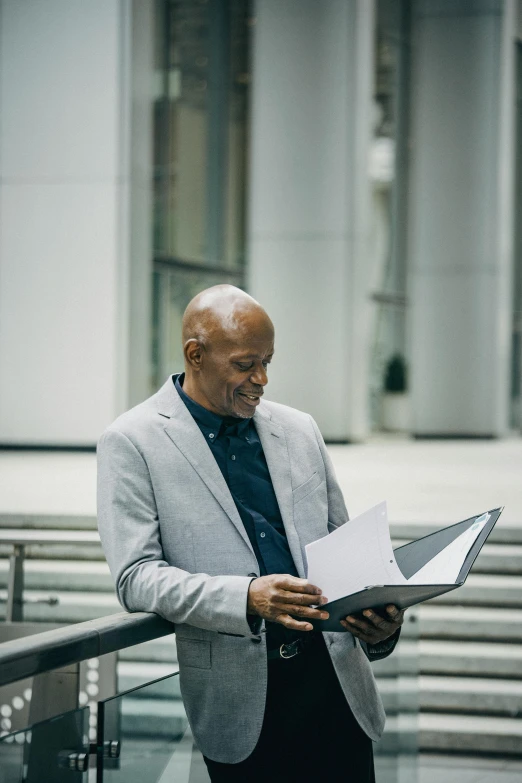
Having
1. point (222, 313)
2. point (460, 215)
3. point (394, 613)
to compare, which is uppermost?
point (460, 215)

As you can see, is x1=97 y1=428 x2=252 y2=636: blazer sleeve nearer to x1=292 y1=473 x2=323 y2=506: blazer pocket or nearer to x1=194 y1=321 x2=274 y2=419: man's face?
x1=194 y1=321 x2=274 y2=419: man's face

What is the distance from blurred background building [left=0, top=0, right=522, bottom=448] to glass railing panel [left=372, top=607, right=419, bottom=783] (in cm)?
969

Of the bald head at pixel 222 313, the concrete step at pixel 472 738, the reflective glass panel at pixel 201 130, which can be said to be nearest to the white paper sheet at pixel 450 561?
the bald head at pixel 222 313

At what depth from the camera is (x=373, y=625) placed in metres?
2.34

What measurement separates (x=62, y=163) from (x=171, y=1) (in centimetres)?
623

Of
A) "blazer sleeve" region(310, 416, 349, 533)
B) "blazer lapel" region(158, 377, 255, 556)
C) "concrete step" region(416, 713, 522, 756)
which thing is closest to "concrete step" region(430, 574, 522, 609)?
"concrete step" region(416, 713, 522, 756)

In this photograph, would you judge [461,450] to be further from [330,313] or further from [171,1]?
[171,1]

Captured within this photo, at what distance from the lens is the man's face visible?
235cm

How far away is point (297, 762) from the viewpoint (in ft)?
8.07

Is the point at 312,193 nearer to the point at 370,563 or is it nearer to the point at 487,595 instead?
the point at 487,595

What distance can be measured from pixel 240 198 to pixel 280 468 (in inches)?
707

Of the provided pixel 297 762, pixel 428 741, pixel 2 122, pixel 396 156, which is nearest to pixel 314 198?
pixel 2 122

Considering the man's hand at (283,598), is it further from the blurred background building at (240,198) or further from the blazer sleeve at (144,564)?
the blurred background building at (240,198)

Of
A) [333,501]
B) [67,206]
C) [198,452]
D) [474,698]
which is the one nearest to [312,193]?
[67,206]
